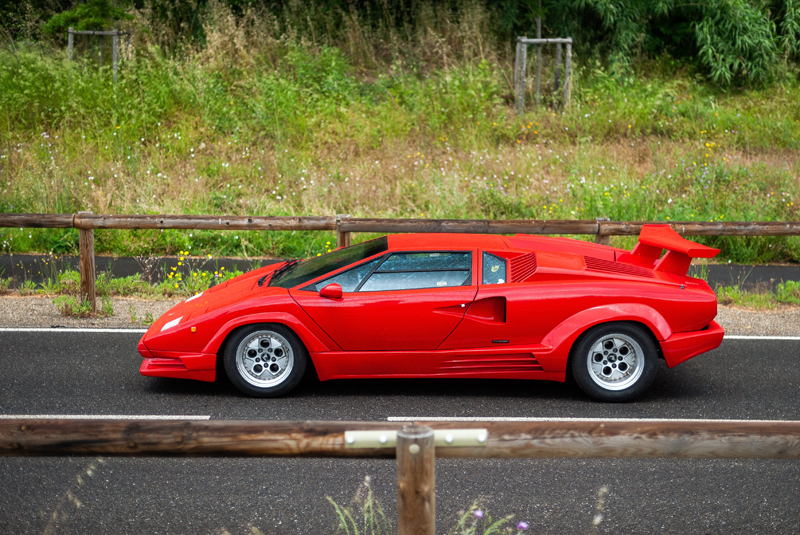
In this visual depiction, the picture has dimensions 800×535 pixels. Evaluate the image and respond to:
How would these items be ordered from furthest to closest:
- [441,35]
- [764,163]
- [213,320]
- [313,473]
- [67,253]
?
[441,35] < [764,163] < [67,253] < [213,320] < [313,473]

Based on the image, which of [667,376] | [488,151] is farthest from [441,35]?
[667,376]

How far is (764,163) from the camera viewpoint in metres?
14.3

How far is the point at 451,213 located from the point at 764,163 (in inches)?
245

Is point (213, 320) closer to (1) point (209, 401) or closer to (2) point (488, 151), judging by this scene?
(1) point (209, 401)

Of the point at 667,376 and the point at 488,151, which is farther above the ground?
the point at 488,151

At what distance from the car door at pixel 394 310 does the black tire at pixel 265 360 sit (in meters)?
0.30

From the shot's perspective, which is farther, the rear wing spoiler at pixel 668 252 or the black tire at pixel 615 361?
the rear wing spoiler at pixel 668 252

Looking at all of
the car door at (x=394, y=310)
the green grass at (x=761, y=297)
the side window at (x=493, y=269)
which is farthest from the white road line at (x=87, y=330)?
the side window at (x=493, y=269)

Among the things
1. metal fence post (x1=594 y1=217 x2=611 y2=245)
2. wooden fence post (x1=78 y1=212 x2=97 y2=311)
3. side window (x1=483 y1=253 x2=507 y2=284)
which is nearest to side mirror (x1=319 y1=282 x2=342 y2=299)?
side window (x1=483 y1=253 x2=507 y2=284)

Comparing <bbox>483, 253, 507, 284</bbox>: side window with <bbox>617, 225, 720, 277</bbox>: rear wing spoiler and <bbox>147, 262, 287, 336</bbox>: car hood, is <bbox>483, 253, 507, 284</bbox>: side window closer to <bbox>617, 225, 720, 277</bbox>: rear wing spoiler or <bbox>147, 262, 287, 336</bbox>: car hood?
<bbox>617, 225, 720, 277</bbox>: rear wing spoiler

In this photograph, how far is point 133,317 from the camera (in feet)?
27.6

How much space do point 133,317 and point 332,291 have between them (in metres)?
3.44

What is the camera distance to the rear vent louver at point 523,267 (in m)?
6.11

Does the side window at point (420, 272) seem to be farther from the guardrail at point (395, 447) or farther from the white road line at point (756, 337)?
the white road line at point (756, 337)
